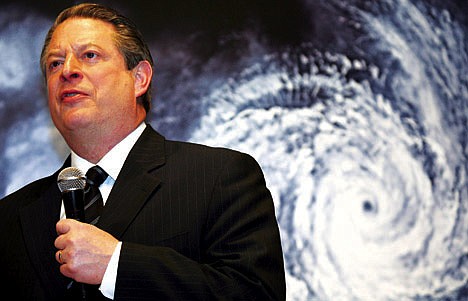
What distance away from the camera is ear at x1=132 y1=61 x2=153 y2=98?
218 centimetres

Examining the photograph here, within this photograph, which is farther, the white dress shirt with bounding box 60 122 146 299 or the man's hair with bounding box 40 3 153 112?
the man's hair with bounding box 40 3 153 112

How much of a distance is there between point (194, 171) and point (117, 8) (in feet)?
3.52

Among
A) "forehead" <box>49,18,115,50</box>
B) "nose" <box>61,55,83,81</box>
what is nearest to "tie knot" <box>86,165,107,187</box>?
"nose" <box>61,55,83,81</box>

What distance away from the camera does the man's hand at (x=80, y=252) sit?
1.48 m

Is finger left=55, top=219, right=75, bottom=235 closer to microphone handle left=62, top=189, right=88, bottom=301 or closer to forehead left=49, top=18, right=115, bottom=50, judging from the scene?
microphone handle left=62, top=189, right=88, bottom=301

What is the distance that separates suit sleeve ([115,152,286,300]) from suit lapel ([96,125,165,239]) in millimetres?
154

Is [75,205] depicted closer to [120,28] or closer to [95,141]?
[95,141]

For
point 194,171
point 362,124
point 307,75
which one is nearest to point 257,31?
point 307,75

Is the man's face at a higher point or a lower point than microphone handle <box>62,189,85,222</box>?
higher

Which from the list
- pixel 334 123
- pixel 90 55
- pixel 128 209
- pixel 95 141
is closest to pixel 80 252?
pixel 128 209

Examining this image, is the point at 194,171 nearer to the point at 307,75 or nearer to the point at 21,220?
the point at 21,220

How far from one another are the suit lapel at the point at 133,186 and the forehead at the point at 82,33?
0.98 ft

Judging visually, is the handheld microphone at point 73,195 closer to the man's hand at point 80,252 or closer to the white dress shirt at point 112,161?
the man's hand at point 80,252

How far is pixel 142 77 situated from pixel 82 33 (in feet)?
0.68
